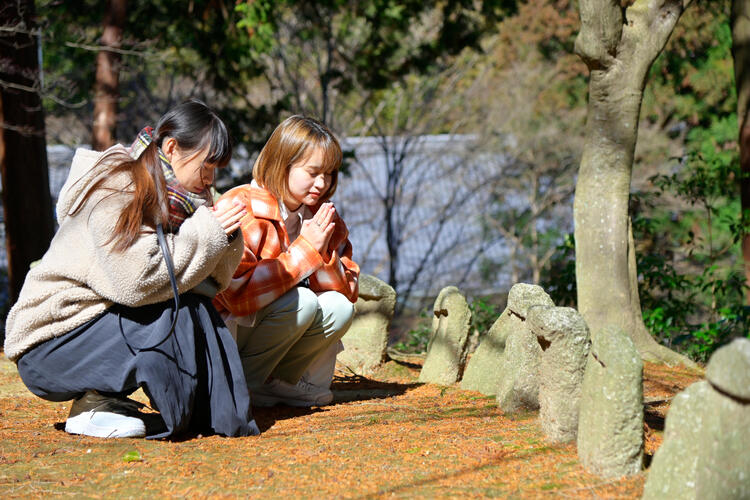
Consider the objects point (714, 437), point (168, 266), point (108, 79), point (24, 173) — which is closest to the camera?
point (714, 437)

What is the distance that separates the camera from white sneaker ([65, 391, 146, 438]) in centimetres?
302

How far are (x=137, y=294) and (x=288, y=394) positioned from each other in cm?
A: 116

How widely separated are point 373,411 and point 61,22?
8.26 meters

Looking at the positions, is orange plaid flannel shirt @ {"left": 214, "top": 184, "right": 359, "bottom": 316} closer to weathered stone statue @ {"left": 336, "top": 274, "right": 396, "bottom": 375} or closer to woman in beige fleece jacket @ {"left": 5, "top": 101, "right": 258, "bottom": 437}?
woman in beige fleece jacket @ {"left": 5, "top": 101, "right": 258, "bottom": 437}

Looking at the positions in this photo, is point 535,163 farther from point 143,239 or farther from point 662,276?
point 143,239

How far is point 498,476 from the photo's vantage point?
2.41 metres

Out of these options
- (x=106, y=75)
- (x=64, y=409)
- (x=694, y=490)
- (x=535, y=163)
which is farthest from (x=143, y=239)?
(x=535, y=163)

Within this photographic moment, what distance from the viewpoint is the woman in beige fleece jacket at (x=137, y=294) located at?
9.30 ft

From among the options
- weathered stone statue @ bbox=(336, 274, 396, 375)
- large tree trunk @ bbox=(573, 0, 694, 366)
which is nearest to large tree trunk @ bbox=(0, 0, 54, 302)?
weathered stone statue @ bbox=(336, 274, 396, 375)

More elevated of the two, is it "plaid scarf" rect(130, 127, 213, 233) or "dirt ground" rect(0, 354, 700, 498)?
"plaid scarf" rect(130, 127, 213, 233)

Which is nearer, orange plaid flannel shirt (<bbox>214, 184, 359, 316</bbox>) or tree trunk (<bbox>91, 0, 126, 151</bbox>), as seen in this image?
orange plaid flannel shirt (<bbox>214, 184, 359, 316</bbox>)

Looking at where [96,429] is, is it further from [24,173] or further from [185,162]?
[24,173]

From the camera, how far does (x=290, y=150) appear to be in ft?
11.6

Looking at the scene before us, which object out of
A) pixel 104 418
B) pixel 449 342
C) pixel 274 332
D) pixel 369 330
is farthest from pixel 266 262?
pixel 369 330
